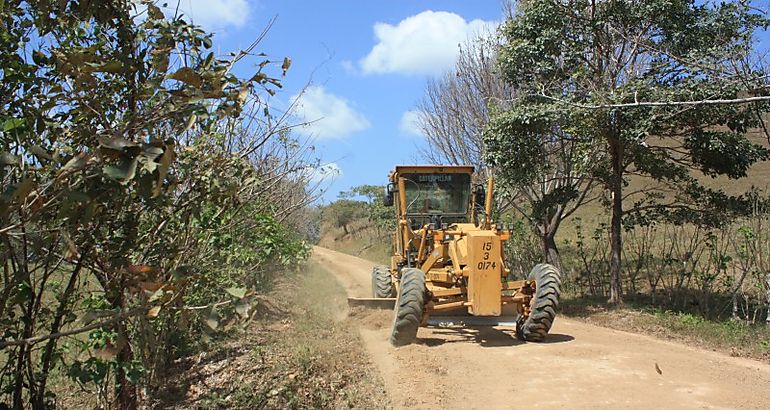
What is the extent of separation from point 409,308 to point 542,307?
185 cm

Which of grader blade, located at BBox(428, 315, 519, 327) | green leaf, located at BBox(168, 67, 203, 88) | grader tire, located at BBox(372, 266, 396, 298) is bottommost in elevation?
grader blade, located at BBox(428, 315, 519, 327)

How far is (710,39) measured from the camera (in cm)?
1135

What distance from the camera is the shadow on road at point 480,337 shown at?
30.1 ft

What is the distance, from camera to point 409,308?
8.59m

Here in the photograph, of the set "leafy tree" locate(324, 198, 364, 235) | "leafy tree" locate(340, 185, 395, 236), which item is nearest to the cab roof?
"leafy tree" locate(340, 185, 395, 236)

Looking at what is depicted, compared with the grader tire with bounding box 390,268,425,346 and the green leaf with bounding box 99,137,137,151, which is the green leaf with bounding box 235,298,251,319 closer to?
the green leaf with bounding box 99,137,137,151

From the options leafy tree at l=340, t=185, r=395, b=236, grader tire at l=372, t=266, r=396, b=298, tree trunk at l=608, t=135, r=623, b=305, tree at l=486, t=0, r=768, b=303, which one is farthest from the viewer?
leafy tree at l=340, t=185, r=395, b=236

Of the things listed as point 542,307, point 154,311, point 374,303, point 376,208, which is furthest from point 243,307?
point 376,208

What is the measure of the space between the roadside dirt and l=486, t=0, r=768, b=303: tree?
141 inches

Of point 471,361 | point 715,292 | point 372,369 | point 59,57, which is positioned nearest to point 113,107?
point 59,57

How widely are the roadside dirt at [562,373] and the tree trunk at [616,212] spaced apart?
9.16 ft

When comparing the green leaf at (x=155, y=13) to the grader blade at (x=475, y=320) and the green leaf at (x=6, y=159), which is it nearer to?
the green leaf at (x=6, y=159)

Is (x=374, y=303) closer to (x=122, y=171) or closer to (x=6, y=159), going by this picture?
(x=6, y=159)

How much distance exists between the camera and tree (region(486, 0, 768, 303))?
1045 centimetres
